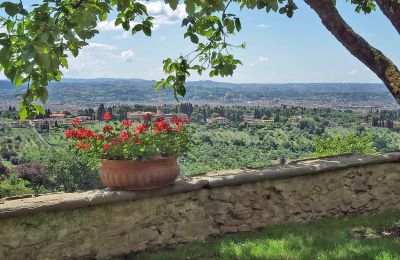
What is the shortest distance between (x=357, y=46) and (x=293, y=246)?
2044mm

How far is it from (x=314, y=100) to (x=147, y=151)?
2769 inches

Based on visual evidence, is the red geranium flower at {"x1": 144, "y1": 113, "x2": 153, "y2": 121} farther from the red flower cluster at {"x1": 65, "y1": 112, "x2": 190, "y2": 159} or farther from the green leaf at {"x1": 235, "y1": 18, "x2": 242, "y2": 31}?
the green leaf at {"x1": 235, "y1": 18, "x2": 242, "y2": 31}

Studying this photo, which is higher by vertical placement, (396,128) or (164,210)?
(164,210)

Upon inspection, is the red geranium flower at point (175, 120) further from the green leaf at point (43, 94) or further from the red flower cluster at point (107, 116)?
the green leaf at point (43, 94)

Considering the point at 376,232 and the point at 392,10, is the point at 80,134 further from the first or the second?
the point at 376,232

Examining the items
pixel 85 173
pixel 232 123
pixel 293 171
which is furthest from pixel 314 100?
pixel 293 171

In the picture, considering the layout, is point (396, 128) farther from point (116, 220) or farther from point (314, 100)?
point (116, 220)

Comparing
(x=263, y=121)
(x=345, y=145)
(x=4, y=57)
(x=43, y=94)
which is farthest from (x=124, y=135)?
(x=263, y=121)

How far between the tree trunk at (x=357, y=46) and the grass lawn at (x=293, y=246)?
4.63 feet

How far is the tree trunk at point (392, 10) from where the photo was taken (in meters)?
4.20

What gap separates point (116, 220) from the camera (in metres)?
4.16

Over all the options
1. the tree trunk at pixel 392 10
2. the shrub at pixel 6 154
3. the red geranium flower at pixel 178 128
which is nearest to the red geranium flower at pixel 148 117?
the red geranium flower at pixel 178 128

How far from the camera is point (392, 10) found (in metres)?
4.23

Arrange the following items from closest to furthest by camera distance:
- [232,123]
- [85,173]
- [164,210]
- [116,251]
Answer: [116,251] < [164,210] < [85,173] < [232,123]
